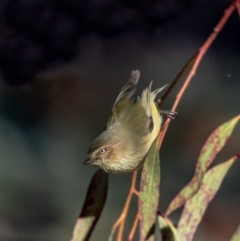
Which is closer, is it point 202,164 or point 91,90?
point 202,164

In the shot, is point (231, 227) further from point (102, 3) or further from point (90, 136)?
point (102, 3)

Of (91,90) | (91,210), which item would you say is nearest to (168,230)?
(91,210)

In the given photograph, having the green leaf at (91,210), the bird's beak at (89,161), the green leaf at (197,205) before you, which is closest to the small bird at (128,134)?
the bird's beak at (89,161)

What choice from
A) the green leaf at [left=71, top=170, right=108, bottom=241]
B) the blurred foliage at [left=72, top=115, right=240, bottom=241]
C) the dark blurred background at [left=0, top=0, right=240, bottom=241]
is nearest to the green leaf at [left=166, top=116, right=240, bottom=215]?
the blurred foliage at [left=72, top=115, right=240, bottom=241]

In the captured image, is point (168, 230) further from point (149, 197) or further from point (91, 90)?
point (91, 90)

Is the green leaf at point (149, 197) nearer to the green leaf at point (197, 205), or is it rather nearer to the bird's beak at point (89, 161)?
the green leaf at point (197, 205)

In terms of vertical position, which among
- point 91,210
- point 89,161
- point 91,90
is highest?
point 91,90
